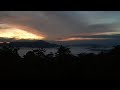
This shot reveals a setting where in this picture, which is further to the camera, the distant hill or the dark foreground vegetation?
the distant hill

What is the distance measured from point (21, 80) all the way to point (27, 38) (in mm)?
543

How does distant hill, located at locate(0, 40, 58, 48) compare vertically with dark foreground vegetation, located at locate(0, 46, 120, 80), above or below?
above

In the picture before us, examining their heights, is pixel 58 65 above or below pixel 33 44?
below

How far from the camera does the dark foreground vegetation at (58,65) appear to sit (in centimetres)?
196

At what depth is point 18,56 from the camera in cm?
208

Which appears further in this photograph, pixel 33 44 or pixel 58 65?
pixel 33 44

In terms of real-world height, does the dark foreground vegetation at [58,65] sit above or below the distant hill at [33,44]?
below

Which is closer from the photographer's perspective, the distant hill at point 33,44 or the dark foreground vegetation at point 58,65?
the dark foreground vegetation at point 58,65

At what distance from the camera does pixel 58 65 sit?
2.07 meters

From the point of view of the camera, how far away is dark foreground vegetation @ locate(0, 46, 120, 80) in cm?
196
